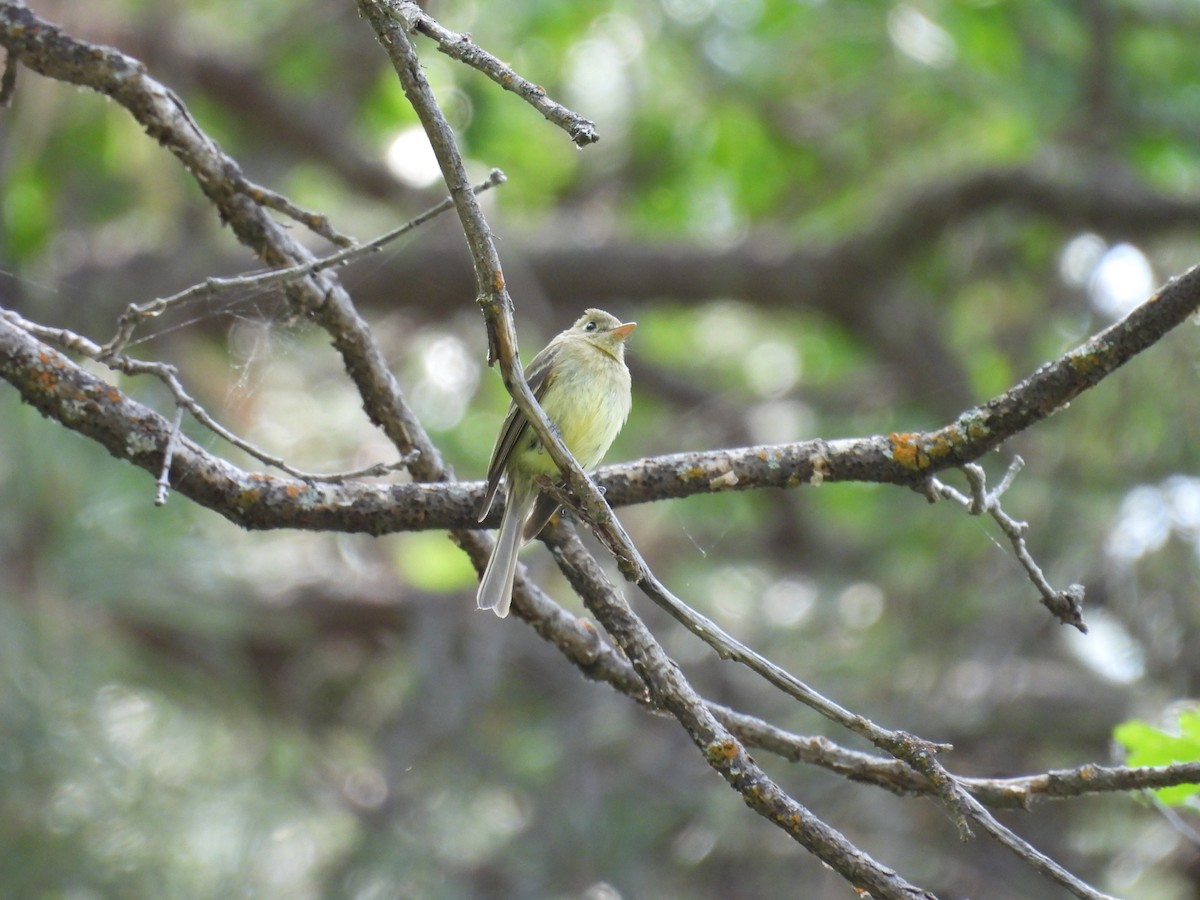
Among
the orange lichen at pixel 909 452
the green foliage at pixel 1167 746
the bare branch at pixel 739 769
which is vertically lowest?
the bare branch at pixel 739 769

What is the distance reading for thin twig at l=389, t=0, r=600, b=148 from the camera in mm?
1876

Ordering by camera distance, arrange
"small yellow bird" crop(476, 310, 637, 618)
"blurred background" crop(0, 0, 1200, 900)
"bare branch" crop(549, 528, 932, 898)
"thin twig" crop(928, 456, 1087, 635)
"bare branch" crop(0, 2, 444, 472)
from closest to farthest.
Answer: "bare branch" crop(549, 528, 932, 898) < "thin twig" crop(928, 456, 1087, 635) < "bare branch" crop(0, 2, 444, 472) < "small yellow bird" crop(476, 310, 637, 618) < "blurred background" crop(0, 0, 1200, 900)

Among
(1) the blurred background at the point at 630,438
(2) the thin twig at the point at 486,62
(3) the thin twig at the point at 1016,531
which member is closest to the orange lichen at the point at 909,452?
(3) the thin twig at the point at 1016,531

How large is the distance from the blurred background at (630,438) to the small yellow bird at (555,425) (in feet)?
2.21

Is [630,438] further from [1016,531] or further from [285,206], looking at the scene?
[1016,531]

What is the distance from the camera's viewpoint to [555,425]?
144 inches

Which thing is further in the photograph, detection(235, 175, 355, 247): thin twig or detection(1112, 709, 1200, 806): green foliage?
detection(235, 175, 355, 247): thin twig

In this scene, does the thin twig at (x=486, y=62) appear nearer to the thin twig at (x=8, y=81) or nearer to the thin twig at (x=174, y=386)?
the thin twig at (x=174, y=386)

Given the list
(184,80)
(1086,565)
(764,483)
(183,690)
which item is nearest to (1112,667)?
(1086,565)

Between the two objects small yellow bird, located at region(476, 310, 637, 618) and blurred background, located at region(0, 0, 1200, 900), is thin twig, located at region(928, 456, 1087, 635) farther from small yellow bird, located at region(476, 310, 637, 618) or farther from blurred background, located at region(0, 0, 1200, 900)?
blurred background, located at region(0, 0, 1200, 900)

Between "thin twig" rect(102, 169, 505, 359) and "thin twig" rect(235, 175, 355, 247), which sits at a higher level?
"thin twig" rect(235, 175, 355, 247)

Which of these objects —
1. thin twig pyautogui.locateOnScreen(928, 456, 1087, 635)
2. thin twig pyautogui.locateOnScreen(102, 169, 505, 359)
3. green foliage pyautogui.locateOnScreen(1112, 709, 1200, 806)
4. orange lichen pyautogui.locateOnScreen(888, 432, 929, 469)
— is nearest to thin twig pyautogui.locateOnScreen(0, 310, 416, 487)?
thin twig pyautogui.locateOnScreen(102, 169, 505, 359)

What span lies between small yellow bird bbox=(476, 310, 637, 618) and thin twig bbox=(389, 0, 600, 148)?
0.94 m

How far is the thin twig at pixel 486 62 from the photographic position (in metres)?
1.88
